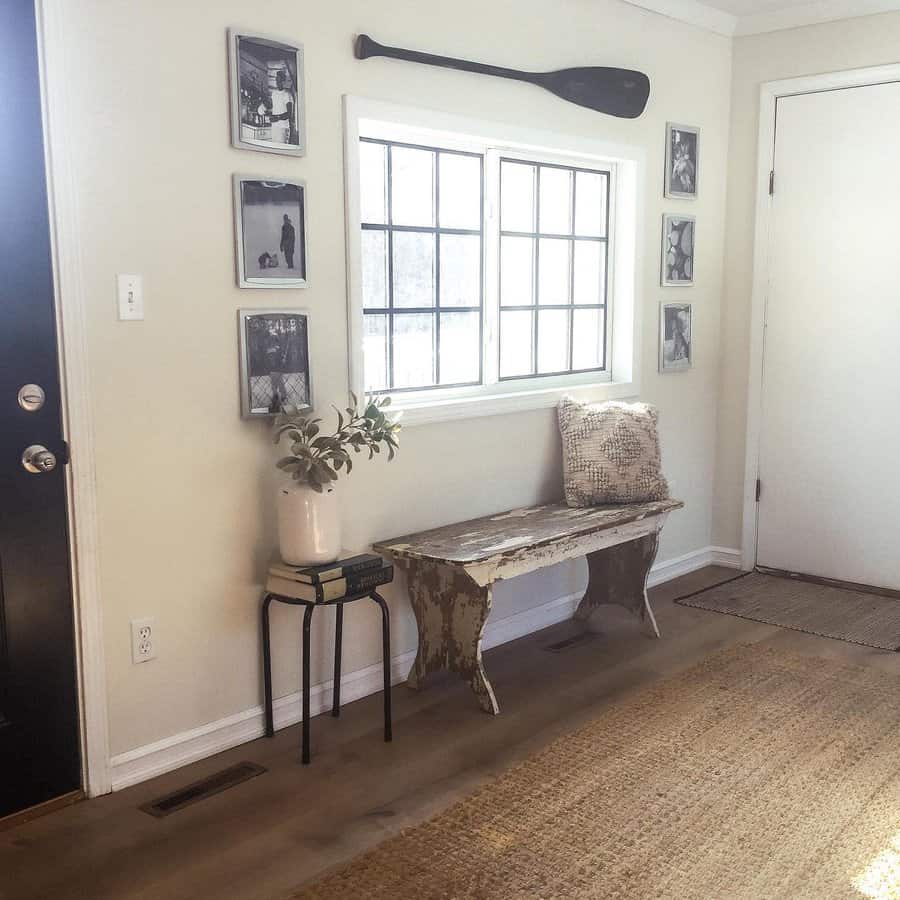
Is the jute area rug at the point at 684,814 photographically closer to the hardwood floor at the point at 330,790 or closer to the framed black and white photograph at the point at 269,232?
the hardwood floor at the point at 330,790

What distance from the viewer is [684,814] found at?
248 cm

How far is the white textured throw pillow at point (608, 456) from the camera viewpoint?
3.72 meters

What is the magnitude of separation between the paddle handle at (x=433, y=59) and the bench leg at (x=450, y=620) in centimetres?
152

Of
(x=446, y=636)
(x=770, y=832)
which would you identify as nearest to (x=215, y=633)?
(x=446, y=636)

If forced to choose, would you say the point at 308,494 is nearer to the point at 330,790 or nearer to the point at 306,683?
the point at 306,683

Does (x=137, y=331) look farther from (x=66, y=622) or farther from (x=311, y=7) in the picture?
(x=311, y=7)

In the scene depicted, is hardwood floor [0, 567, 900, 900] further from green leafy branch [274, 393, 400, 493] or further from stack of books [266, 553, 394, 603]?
green leafy branch [274, 393, 400, 493]

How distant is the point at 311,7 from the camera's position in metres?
2.85

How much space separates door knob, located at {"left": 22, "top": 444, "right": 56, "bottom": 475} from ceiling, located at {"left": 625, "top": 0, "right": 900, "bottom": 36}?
2.92 m

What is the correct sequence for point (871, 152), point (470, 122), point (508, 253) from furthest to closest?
1. point (871, 152)
2. point (508, 253)
3. point (470, 122)

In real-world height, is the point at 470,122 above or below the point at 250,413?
above

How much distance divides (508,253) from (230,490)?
1.53 m

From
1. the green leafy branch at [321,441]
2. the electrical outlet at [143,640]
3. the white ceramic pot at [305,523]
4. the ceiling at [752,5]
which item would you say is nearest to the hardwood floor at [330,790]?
the electrical outlet at [143,640]

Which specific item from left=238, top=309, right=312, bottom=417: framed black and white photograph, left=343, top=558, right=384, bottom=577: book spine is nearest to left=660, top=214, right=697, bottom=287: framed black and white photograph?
left=238, top=309, right=312, bottom=417: framed black and white photograph
